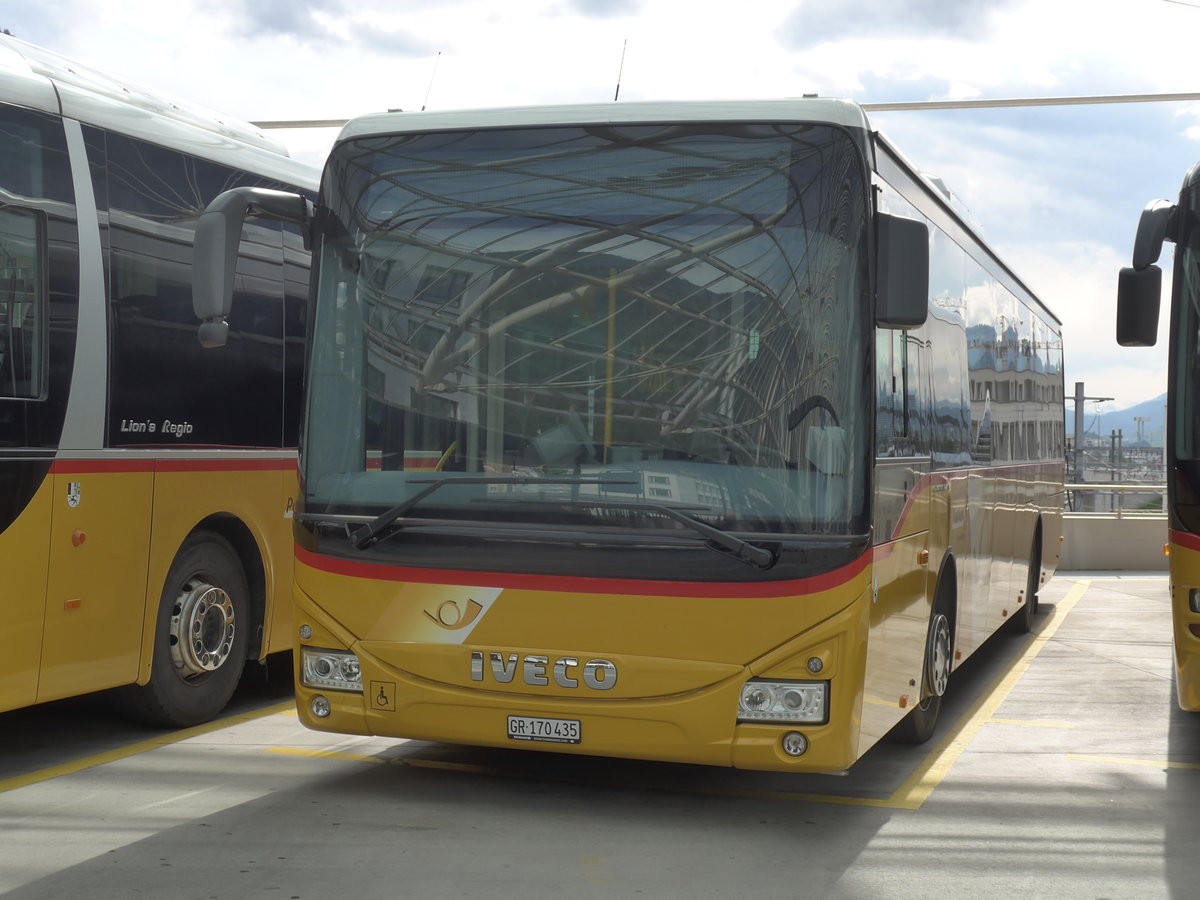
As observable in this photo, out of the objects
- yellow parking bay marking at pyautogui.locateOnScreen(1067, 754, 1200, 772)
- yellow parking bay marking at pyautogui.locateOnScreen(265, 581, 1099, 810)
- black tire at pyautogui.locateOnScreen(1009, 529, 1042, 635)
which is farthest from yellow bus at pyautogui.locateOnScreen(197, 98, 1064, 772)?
black tire at pyautogui.locateOnScreen(1009, 529, 1042, 635)

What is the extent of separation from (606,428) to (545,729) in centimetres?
129

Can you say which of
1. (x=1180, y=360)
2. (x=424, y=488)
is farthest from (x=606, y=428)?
(x=1180, y=360)

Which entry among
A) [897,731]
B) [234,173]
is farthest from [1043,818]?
[234,173]

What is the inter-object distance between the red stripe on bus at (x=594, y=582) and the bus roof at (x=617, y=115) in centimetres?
184

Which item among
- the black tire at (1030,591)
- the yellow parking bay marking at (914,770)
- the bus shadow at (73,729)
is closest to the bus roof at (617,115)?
the yellow parking bay marking at (914,770)

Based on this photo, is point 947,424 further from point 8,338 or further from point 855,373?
point 8,338

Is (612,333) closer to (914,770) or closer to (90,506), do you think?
(90,506)

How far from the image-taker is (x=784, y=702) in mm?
6250

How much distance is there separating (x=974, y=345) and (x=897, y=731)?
2.75 meters

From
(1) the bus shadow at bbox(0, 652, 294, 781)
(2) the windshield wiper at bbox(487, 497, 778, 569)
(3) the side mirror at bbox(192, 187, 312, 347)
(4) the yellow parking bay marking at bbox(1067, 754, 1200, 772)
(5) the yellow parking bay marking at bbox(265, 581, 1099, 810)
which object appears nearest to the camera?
(2) the windshield wiper at bbox(487, 497, 778, 569)

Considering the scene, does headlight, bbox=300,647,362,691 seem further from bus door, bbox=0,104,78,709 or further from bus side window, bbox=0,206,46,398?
bus side window, bbox=0,206,46,398

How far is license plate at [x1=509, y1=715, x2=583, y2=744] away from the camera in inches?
254

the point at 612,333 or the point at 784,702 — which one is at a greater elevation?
the point at 612,333

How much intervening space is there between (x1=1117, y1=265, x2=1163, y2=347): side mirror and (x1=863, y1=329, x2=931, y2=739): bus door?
101cm
